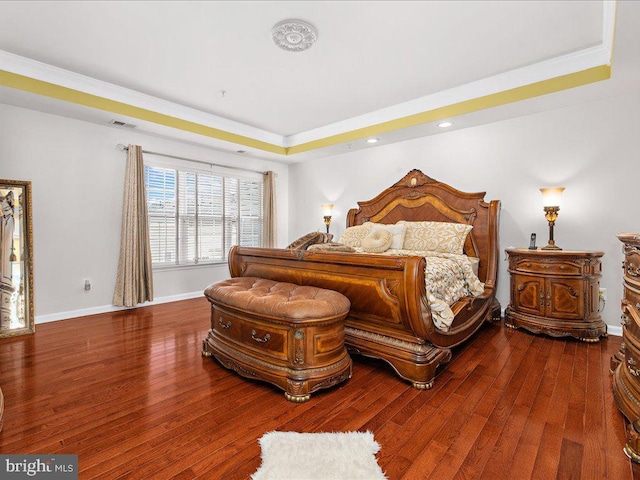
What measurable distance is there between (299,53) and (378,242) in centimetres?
199

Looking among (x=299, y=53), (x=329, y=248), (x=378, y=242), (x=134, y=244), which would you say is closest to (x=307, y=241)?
(x=329, y=248)

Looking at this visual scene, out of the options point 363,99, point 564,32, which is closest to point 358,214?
point 363,99

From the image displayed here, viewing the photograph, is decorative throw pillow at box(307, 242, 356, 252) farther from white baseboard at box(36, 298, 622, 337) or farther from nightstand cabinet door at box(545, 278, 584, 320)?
white baseboard at box(36, 298, 622, 337)

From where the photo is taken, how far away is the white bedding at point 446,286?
2.29 meters

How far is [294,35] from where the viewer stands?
2689 millimetres

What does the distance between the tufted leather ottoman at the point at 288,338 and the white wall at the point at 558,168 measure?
2759 mm

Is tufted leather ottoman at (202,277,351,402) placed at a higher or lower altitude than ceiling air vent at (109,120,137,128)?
lower

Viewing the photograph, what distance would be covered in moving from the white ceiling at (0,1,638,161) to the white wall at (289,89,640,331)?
0.32 m

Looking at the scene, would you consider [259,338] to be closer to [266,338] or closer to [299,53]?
[266,338]

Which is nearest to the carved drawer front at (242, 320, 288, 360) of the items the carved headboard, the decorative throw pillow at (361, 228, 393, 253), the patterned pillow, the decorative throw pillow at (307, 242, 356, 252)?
the decorative throw pillow at (307, 242, 356, 252)

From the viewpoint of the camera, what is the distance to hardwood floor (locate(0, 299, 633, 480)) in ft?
4.81

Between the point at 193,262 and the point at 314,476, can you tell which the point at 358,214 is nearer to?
the point at 193,262

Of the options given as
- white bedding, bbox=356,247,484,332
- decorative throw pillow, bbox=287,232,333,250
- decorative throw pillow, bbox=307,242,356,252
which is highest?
decorative throw pillow, bbox=287,232,333,250

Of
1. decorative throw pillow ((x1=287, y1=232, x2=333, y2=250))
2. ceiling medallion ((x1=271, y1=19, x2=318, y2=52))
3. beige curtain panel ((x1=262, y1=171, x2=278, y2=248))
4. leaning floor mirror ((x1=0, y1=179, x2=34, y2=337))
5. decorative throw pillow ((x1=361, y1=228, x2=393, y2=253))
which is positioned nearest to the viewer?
ceiling medallion ((x1=271, y1=19, x2=318, y2=52))
